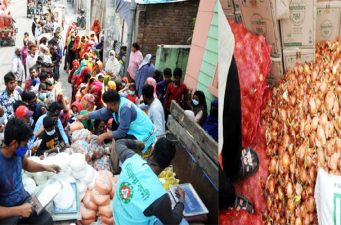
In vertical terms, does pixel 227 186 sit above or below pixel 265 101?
below

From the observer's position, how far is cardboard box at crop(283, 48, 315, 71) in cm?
252

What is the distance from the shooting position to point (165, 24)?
9.23 meters

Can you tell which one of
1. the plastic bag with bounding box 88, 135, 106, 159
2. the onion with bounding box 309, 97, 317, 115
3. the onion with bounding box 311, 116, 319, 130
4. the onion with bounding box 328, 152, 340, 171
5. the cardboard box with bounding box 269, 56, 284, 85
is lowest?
the plastic bag with bounding box 88, 135, 106, 159

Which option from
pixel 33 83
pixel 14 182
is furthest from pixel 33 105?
pixel 14 182

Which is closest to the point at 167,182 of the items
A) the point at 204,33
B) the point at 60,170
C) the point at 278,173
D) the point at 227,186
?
the point at 60,170

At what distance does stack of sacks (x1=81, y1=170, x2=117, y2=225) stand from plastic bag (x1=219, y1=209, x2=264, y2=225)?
109 cm

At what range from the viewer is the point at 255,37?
2547 mm

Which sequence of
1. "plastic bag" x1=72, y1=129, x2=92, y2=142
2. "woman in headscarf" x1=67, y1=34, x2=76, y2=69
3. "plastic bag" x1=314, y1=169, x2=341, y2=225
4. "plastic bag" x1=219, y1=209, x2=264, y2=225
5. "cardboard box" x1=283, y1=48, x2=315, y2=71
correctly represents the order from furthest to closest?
"woman in headscarf" x1=67, y1=34, x2=76, y2=69 → "plastic bag" x1=72, y1=129, x2=92, y2=142 → "cardboard box" x1=283, y1=48, x2=315, y2=71 → "plastic bag" x1=219, y1=209, x2=264, y2=225 → "plastic bag" x1=314, y1=169, x2=341, y2=225

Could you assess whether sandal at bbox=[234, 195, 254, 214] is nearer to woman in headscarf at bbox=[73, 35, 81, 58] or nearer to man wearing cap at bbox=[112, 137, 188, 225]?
man wearing cap at bbox=[112, 137, 188, 225]

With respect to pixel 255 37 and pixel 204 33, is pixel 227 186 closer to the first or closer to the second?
pixel 255 37

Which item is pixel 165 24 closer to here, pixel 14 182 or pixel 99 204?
pixel 99 204

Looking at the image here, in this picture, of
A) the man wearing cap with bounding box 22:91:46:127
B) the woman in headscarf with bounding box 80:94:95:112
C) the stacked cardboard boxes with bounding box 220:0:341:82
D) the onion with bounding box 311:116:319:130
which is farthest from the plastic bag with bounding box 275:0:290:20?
the woman in headscarf with bounding box 80:94:95:112

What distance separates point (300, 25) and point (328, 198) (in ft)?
3.58

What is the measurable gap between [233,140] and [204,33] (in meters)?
4.68
